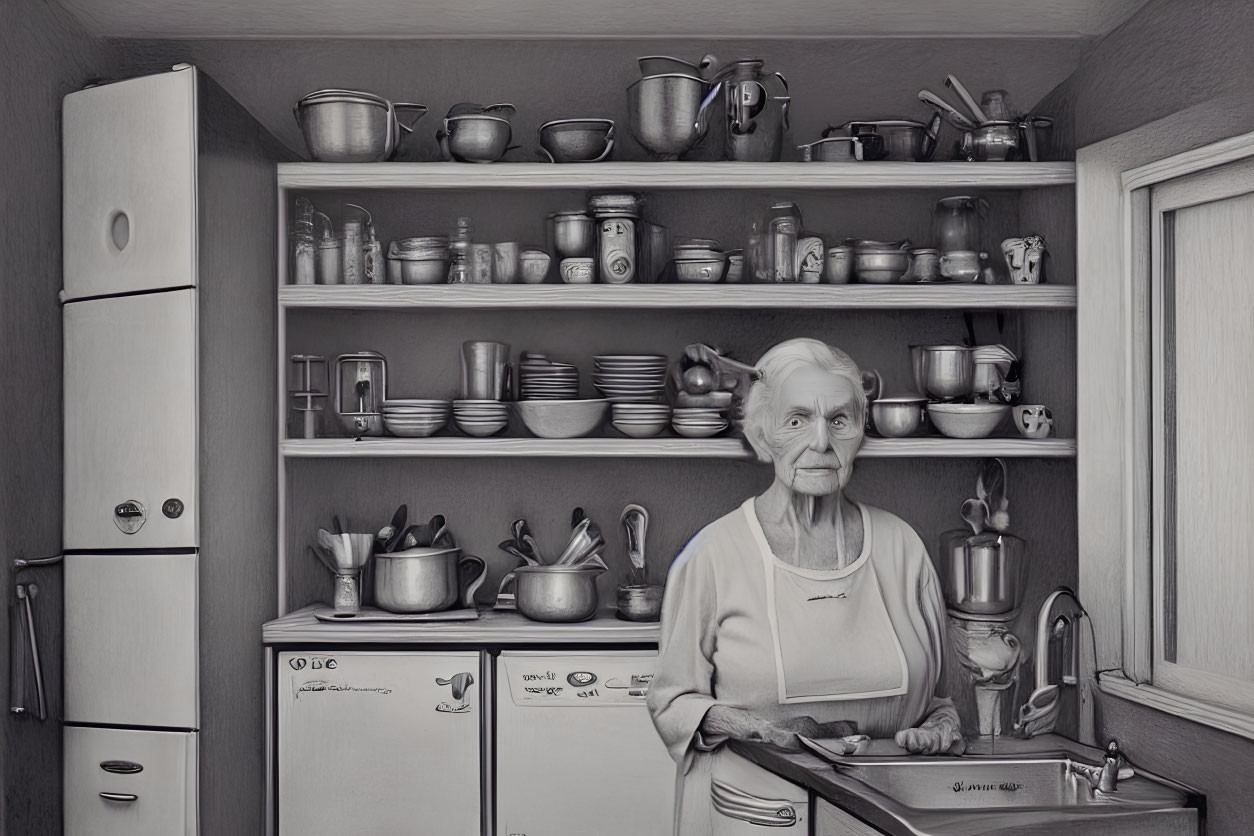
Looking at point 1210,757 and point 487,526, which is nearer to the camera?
point 1210,757

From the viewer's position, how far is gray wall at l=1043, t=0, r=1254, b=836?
2.00 m

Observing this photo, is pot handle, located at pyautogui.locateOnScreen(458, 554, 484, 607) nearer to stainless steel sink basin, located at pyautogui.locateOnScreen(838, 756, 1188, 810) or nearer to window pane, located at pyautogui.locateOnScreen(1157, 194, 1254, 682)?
stainless steel sink basin, located at pyautogui.locateOnScreen(838, 756, 1188, 810)

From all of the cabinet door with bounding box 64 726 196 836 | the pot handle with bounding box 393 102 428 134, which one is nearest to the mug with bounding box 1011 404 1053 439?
the pot handle with bounding box 393 102 428 134

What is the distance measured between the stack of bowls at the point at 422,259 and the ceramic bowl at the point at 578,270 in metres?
0.34

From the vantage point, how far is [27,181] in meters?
2.63

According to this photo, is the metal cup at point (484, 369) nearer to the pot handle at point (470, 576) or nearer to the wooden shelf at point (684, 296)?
the wooden shelf at point (684, 296)

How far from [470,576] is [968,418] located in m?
1.49

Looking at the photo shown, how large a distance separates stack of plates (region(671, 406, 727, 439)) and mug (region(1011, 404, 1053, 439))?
0.81 m

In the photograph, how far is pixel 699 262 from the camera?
296 cm

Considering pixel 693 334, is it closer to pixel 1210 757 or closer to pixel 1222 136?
pixel 1222 136

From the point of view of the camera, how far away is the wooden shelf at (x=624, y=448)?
288 centimetres

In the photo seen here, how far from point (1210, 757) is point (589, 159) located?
2.06m

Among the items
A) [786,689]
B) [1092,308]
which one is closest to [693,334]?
[1092,308]

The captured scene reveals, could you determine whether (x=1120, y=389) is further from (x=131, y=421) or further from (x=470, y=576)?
(x=131, y=421)
